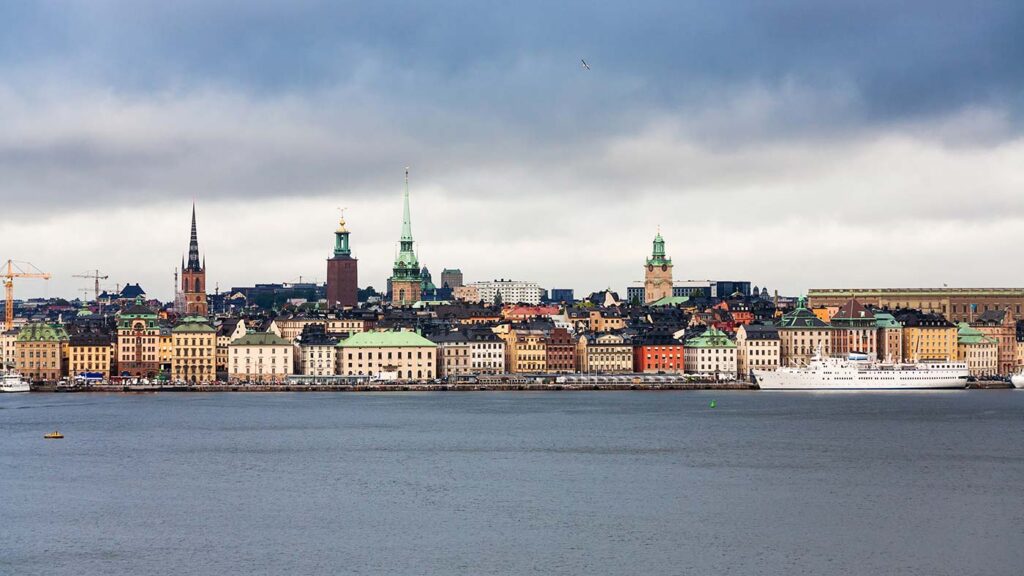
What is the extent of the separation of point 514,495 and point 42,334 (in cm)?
6772

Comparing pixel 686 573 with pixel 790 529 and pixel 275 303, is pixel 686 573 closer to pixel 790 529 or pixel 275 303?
pixel 790 529

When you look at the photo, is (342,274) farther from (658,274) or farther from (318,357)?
(318,357)

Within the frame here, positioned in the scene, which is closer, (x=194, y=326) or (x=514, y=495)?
(x=514, y=495)

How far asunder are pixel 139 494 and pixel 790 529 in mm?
14904

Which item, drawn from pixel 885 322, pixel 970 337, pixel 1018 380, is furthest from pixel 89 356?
pixel 970 337

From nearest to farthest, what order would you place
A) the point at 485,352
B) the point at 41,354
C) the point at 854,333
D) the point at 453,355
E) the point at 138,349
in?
the point at 41,354
the point at 453,355
the point at 138,349
the point at 485,352
the point at 854,333

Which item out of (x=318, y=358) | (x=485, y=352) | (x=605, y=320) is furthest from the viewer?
(x=605, y=320)

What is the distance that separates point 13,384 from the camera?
96.7m

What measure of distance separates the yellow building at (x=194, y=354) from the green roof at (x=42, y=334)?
→ 623 cm

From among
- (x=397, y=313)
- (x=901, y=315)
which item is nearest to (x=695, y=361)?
(x=901, y=315)

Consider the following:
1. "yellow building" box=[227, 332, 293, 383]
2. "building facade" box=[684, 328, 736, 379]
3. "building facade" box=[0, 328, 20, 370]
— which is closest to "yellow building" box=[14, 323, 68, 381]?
"building facade" box=[0, 328, 20, 370]

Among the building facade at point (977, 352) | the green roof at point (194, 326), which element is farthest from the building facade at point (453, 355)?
the building facade at point (977, 352)

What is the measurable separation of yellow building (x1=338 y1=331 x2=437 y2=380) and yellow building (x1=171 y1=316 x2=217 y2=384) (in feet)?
24.6

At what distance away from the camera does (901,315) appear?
118188 millimetres
